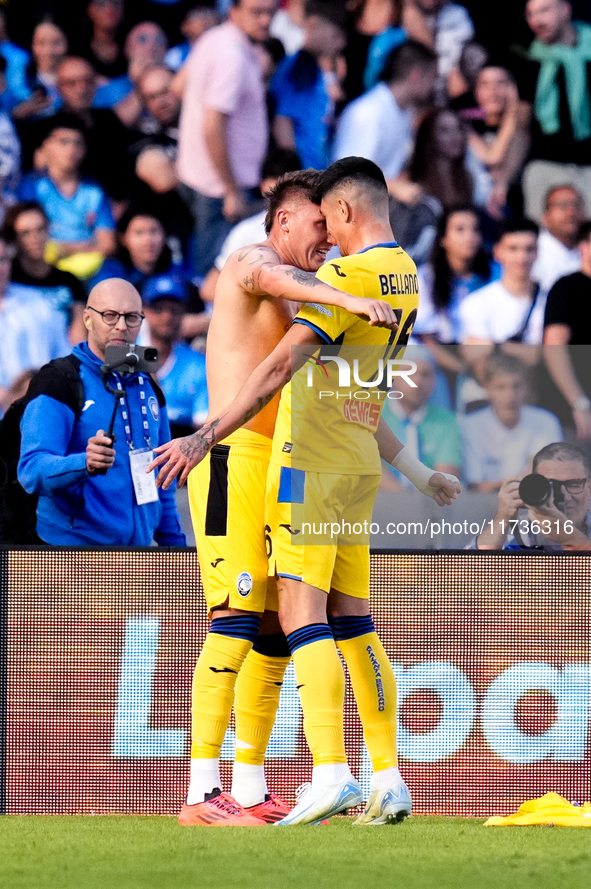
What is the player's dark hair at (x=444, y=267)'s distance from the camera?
7.78 m

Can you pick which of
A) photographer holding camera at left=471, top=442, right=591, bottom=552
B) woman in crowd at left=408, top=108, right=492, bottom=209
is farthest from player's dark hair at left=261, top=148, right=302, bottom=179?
photographer holding camera at left=471, top=442, right=591, bottom=552

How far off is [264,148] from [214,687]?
487 cm

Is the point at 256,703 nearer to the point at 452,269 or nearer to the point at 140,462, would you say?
the point at 140,462

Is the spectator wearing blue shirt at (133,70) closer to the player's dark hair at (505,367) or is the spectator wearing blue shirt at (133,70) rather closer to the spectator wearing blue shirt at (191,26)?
the spectator wearing blue shirt at (191,26)

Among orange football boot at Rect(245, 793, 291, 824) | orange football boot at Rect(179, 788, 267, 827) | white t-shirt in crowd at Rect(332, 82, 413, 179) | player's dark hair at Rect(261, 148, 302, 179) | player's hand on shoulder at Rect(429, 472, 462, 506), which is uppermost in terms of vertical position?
white t-shirt in crowd at Rect(332, 82, 413, 179)

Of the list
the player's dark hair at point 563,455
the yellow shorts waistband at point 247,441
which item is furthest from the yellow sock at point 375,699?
the player's dark hair at point 563,455

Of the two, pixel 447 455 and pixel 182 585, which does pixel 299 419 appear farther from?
pixel 447 455

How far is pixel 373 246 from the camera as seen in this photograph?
386 cm

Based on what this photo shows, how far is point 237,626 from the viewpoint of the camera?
12.7 ft

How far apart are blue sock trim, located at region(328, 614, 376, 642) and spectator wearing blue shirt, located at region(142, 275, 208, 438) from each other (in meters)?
3.74

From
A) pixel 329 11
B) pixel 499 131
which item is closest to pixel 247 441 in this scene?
pixel 499 131

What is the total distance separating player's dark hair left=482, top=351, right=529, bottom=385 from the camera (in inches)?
282

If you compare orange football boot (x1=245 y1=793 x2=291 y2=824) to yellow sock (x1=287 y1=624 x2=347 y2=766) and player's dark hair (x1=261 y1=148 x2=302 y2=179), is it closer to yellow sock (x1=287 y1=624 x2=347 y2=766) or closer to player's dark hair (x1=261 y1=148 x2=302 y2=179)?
yellow sock (x1=287 y1=624 x2=347 y2=766)

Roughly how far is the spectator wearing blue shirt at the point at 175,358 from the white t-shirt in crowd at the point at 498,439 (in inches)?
67.2
